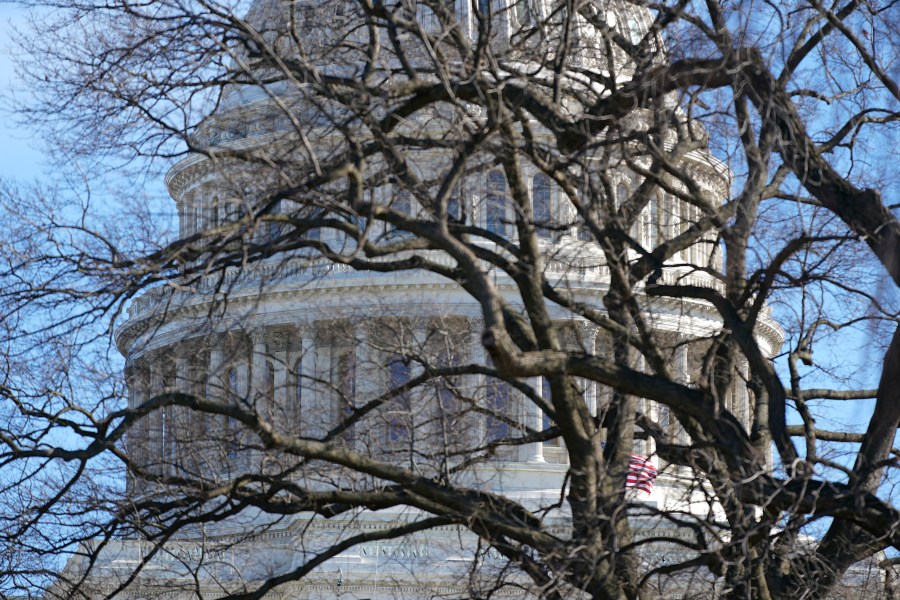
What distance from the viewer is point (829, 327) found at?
2128 cm

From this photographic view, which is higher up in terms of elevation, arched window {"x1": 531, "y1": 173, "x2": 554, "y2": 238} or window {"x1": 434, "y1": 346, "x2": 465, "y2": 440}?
arched window {"x1": 531, "y1": 173, "x2": 554, "y2": 238}

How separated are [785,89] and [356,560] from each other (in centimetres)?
4884

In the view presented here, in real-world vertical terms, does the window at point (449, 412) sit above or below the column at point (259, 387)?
below

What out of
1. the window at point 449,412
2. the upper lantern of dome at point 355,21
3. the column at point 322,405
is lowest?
the window at point 449,412

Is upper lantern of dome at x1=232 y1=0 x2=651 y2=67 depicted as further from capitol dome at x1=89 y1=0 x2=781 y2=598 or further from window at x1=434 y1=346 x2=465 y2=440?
Answer: window at x1=434 y1=346 x2=465 y2=440

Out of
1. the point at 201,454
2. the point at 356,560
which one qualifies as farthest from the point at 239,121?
the point at 356,560

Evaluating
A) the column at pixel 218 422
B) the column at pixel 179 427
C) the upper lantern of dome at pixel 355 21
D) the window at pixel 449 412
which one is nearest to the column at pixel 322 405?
the column at pixel 218 422

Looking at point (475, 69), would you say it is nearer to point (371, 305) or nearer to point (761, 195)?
point (761, 195)

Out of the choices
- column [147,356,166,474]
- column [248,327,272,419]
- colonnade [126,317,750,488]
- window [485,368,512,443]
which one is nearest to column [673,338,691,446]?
colonnade [126,317,750,488]

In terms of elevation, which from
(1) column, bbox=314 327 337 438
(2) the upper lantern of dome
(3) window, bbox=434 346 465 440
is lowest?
(3) window, bbox=434 346 465 440

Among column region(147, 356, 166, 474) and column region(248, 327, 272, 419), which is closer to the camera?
column region(248, 327, 272, 419)

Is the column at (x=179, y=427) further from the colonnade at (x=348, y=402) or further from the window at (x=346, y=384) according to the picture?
the window at (x=346, y=384)

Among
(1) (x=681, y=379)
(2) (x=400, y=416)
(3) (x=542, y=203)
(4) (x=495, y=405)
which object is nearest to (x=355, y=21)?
(2) (x=400, y=416)

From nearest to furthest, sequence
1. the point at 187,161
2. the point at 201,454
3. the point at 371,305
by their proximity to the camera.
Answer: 1. the point at 201,454
2. the point at 371,305
3. the point at 187,161
